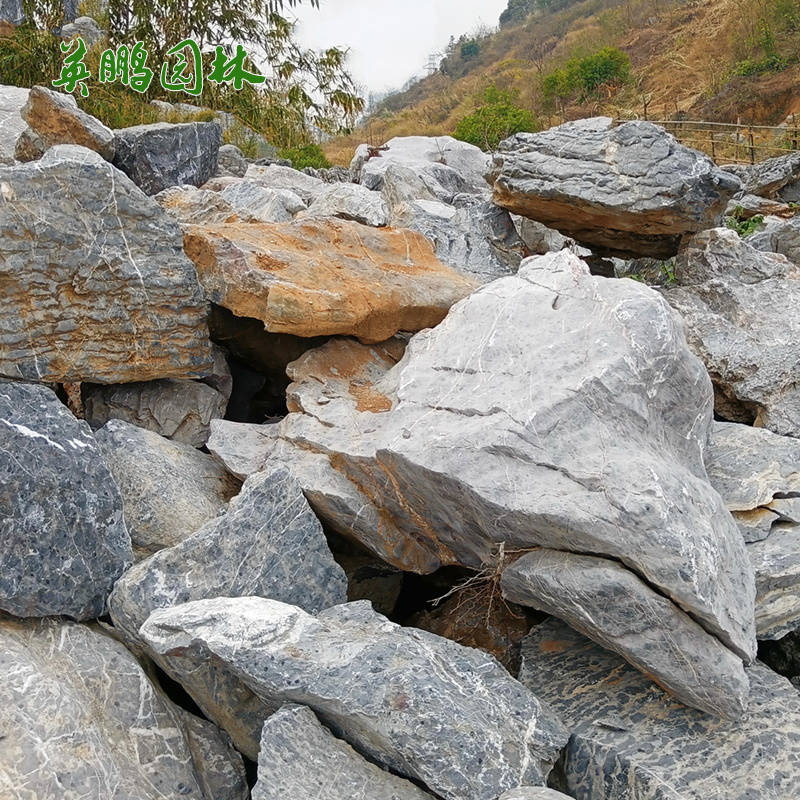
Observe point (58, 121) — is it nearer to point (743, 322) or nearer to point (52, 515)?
point (52, 515)

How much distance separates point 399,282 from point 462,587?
4.76 ft

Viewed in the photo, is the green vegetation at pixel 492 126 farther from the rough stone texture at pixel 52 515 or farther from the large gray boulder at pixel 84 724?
the large gray boulder at pixel 84 724

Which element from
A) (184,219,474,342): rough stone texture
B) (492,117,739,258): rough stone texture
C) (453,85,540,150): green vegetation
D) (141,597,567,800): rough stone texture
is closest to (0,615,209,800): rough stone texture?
(141,597,567,800): rough stone texture

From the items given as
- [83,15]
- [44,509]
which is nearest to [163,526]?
[44,509]

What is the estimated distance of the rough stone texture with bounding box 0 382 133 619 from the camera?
210 centimetres

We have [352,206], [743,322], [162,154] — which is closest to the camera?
[743,322]

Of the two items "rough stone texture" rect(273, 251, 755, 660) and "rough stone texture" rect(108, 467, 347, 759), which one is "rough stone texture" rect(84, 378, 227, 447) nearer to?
"rough stone texture" rect(273, 251, 755, 660)

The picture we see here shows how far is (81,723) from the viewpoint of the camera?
6.12 feet

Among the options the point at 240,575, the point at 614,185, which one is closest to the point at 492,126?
the point at 614,185

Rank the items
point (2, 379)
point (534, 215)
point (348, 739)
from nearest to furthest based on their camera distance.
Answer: point (348, 739)
point (2, 379)
point (534, 215)

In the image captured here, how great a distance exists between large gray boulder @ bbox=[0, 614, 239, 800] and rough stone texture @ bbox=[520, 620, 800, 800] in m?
0.91

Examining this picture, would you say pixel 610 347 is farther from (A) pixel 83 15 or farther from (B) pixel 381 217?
(A) pixel 83 15

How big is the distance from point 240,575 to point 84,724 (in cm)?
56

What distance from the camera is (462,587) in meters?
2.37
